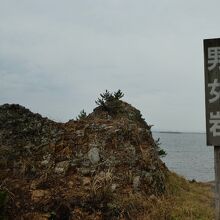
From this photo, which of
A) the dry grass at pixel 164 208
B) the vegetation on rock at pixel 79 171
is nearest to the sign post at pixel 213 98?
the dry grass at pixel 164 208

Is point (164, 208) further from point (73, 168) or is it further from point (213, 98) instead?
point (213, 98)

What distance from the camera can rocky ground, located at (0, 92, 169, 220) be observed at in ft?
31.1

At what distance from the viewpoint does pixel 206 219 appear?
377 inches

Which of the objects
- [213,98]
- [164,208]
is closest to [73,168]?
A: [164,208]

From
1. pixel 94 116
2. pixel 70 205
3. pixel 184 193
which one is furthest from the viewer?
pixel 94 116

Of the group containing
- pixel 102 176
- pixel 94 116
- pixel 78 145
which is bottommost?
pixel 102 176

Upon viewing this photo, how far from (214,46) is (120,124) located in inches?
211

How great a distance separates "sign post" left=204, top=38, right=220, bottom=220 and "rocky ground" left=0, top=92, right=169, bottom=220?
299 cm

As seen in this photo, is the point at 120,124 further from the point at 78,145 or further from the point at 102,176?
the point at 102,176

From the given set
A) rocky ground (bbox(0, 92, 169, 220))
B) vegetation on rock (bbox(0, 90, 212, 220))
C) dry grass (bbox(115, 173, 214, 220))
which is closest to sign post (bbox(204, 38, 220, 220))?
dry grass (bbox(115, 173, 214, 220))

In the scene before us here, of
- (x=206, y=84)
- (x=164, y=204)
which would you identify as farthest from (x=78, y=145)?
(x=206, y=84)

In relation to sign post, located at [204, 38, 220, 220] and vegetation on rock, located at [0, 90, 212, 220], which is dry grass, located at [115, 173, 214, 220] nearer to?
vegetation on rock, located at [0, 90, 212, 220]

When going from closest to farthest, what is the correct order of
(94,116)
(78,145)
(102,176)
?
(102,176), (78,145), (94,116)

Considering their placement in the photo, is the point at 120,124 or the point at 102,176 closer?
the point at 102,176
